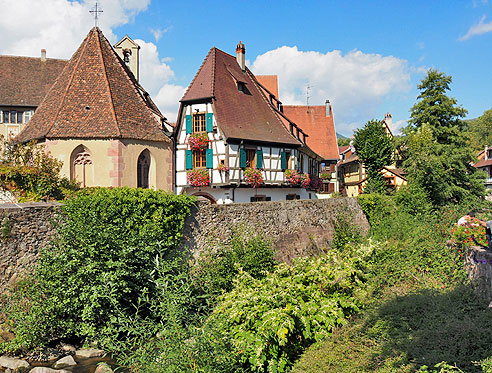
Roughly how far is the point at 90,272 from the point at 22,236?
6.85 feet

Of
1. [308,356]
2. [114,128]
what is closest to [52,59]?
[114,128]

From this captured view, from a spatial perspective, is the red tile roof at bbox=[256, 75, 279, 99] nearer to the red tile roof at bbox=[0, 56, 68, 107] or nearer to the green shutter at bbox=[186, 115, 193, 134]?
the green shutter at bbox=[186, 115, 193, 134]

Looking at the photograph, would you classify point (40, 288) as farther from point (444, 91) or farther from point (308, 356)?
point (444, 91)

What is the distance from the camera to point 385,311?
31.1 feet

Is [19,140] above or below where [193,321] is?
above

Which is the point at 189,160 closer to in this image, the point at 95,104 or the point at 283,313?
the point at 95,104

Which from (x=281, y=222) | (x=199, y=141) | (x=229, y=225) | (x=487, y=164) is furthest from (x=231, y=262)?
(x=487, y=164)

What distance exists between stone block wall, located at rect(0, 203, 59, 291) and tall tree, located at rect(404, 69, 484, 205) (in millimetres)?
17647

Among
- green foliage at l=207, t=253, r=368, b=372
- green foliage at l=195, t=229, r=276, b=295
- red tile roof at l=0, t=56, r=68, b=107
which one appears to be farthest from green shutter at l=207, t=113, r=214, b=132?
red tile roof at l=0, t=56, r=68, b=107

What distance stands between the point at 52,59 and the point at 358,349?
31517 millimetres

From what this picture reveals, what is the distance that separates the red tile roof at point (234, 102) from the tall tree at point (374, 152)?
504 cm

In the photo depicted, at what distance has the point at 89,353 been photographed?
940cm

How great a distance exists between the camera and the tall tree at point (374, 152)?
25547 mm

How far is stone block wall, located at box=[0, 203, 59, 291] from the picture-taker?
32.4 feet
